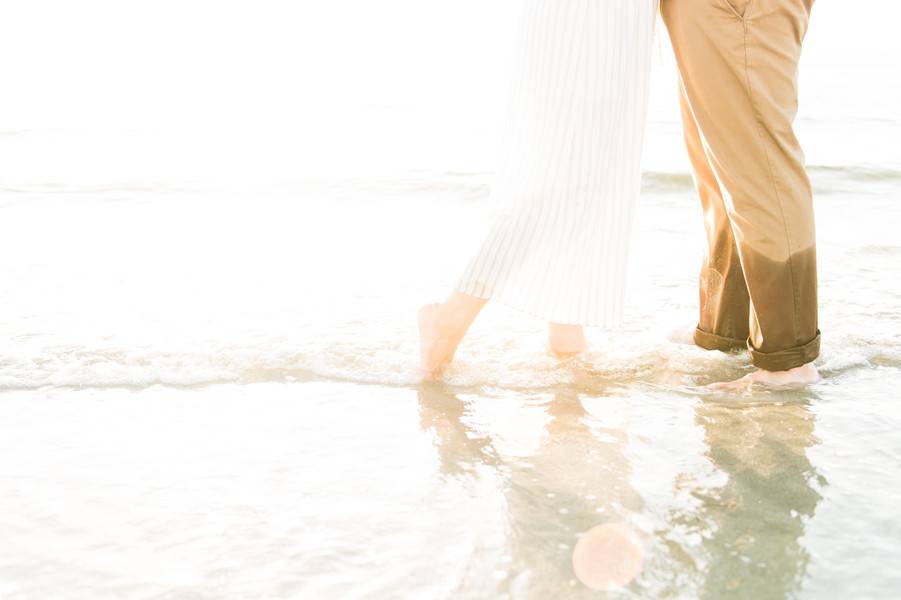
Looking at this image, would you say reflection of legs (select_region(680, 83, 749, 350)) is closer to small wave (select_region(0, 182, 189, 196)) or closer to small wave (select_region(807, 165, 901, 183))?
small wave (select_region(0, 182, 189, 196))

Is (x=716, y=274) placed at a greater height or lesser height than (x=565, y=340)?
greater

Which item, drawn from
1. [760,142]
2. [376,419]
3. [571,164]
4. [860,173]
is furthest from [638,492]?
[860,173]

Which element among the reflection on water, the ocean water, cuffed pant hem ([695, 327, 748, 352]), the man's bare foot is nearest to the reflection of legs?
cuffed pant hem ([695, 327, 748, 352])

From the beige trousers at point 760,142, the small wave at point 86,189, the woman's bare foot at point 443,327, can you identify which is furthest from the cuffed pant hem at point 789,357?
the small wave at point 86,189

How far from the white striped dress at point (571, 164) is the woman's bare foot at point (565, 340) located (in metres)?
0.33

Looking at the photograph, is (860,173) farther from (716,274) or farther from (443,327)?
(443,327)

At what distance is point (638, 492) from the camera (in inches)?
84.9

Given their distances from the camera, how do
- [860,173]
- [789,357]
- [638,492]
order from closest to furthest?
1. [638,492]
2. [789,357]
3. [860,173]

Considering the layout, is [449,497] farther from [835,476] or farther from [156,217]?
[156,217]

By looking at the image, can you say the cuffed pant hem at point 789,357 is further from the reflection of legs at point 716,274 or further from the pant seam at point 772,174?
the reflection of legs at point 716,274

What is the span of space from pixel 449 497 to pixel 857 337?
1.70 meters

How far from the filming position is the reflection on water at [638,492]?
1808 millimetres

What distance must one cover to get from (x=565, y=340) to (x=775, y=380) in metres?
0.59

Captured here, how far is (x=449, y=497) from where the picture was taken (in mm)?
2135
